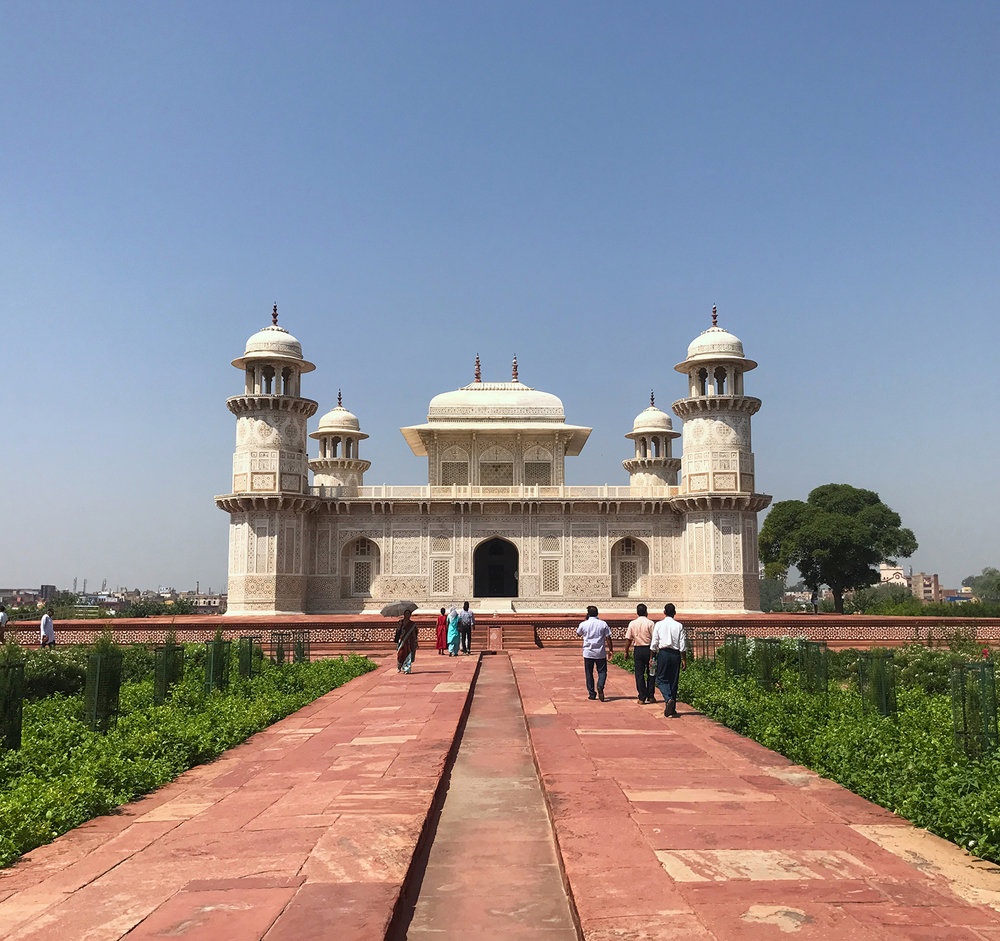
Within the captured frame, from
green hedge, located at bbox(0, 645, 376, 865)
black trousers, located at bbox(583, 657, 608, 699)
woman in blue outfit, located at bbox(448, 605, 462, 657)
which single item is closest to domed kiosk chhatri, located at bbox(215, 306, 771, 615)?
woman in blue outfit, located at bbox(448, 605, 462, 657)

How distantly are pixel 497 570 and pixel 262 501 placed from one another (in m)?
10.4

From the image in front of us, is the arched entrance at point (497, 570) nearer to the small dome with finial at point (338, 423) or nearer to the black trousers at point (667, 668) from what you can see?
the small dome with finial at point (338, 423)

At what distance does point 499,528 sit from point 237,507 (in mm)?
8957

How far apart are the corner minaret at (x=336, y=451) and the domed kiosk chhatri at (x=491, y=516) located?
793 cm

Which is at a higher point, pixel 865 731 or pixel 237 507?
pixel 237 507

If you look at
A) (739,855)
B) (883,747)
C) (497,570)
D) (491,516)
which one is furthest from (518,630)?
(739,855)

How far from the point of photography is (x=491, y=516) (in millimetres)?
31422

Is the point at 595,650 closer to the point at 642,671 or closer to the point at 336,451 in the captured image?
the point at 642,671

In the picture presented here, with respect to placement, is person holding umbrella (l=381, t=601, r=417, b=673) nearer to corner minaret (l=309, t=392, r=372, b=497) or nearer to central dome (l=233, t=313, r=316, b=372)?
central dome (l=233, t=313, r=316, b=372)

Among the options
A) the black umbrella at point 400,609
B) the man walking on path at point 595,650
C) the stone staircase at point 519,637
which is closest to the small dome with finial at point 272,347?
the stone staircase at point 519,637

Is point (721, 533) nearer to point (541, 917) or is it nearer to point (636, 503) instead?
point (636, 503)

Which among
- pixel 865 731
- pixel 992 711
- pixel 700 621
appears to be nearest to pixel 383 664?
pixel 700 621

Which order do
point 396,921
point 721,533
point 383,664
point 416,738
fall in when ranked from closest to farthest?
point 396,921, point 416,738, point 383,664, point 721,533

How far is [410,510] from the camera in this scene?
103 ft
